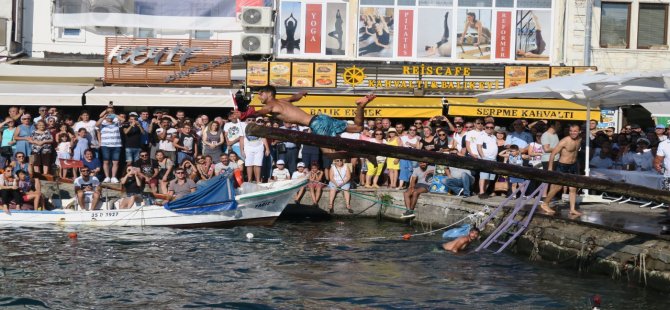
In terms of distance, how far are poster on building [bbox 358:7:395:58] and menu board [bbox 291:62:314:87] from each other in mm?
1985

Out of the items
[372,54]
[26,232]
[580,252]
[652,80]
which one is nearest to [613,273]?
[580,252]

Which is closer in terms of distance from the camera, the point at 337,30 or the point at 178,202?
the point at 178,202

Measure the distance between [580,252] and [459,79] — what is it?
478 inches

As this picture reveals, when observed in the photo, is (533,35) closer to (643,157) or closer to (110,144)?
(643,157)

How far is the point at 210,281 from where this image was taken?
677 inches

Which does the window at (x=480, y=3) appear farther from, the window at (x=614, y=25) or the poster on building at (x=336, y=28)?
the poster on building at (x=336, y=28)

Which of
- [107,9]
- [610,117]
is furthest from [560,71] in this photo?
[107,9]

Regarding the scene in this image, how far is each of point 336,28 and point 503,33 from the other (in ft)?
15.6

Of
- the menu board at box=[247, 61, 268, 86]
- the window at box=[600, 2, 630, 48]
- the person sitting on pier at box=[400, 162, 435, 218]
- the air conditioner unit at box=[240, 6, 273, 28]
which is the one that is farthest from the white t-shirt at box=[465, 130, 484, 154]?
the window at box=[600, 2, 630, 48]

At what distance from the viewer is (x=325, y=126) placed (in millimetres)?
16375

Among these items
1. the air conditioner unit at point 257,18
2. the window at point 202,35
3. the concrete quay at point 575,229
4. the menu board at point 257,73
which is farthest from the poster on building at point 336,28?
the concrete quay at point 575,229

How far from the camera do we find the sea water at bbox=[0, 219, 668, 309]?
15.9 m

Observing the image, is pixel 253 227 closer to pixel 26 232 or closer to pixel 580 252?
pixel 26 232

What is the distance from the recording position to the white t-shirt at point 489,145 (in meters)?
22.7
